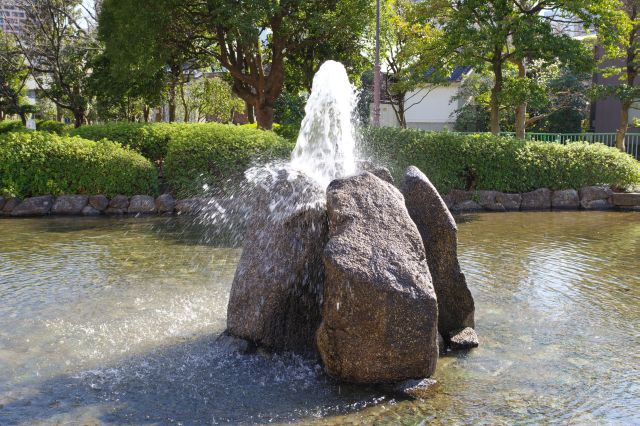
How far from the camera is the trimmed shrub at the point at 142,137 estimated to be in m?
15.7

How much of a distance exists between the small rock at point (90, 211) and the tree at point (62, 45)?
1516 cm

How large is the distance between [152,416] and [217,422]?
44 cm

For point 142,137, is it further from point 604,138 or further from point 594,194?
point 604,138

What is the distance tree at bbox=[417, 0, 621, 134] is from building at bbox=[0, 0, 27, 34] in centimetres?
2131

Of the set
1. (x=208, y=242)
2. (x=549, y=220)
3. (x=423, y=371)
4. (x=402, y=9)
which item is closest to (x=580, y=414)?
(x=423, y=371)

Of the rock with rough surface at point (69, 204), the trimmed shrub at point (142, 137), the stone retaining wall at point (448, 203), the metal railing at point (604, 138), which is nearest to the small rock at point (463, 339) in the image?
the stone retaining wall at point (448, 203)

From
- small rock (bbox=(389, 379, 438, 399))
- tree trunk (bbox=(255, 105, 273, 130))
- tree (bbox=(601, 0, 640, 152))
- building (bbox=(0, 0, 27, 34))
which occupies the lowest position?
small rock (bbox=(389, 379, 438, 399))

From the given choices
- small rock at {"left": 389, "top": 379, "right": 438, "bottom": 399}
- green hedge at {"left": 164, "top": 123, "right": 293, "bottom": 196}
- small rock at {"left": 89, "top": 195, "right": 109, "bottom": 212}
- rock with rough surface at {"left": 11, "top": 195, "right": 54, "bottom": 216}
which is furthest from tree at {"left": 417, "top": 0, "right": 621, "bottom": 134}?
small rock at {"left": 389, "top": 379, "right": 438, "bottom": 399}

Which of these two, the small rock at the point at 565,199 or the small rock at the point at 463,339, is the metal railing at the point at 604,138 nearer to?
the small rock at the point at 565,199

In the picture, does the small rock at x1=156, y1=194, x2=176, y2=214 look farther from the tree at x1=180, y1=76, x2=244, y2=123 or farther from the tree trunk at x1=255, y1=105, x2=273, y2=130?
the tree at x1=180, y1=76, x2=244, y2=123

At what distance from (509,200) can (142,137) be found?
361 inches

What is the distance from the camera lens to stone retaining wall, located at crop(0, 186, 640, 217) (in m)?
13.4

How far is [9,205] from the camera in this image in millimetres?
13305

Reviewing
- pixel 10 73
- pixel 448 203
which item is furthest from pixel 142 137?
pixel 10 73
